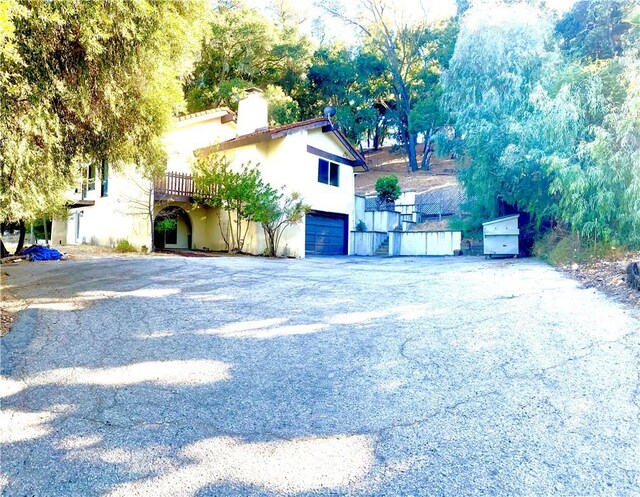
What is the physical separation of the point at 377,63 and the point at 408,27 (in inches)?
146

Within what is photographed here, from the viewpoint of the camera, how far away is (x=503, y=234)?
13.0 m

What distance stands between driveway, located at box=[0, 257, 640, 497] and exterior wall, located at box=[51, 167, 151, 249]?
10171 millimetres


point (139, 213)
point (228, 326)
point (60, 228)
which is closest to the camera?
point (228, 326)

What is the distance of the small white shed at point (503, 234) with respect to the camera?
42.4 feet

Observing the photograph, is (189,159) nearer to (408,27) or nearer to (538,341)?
Result: (538,341)

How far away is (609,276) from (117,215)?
16.9 metres

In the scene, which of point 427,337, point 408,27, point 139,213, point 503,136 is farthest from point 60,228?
point 408,27

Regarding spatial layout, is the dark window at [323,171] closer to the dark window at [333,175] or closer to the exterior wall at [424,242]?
the dark window at [333,175]

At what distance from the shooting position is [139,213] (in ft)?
53.1

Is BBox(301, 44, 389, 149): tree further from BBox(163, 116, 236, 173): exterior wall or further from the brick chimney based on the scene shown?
the brick chimney

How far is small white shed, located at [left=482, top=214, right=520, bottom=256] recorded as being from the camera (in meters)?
12.9

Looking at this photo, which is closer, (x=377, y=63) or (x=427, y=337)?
(x=427, y=337)

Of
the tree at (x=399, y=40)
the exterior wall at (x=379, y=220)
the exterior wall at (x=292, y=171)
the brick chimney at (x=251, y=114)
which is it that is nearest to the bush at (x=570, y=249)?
the exterior wall at (x=292, y=171)

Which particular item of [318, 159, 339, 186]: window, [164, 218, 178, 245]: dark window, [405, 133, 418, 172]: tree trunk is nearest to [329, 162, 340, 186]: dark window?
[318, 159, 339, 186]: window
